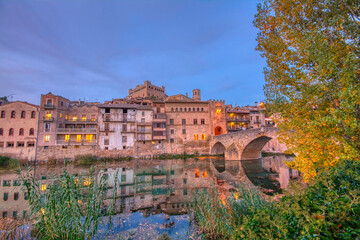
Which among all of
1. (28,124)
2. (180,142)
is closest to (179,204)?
(180,142)

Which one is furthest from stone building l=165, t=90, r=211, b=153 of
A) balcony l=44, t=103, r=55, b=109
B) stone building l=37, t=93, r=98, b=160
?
balcony l=44, t=103, r=55, b=109

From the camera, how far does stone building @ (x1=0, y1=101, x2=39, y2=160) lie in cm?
3306

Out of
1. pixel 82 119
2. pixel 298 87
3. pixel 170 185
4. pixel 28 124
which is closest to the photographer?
pixel 298 87

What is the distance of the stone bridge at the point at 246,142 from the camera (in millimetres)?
27094

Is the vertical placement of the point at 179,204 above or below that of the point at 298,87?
below

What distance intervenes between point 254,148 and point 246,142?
3334 mm

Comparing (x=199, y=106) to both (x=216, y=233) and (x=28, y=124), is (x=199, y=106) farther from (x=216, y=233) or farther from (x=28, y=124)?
(x=216, y=233)

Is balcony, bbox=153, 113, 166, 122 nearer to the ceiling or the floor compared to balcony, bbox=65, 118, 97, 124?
nearer to the ceiling

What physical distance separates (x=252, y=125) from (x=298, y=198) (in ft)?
171

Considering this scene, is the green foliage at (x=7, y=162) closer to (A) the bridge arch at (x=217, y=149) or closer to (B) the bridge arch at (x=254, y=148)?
(A) the bridge arch at (x=217, y=149)

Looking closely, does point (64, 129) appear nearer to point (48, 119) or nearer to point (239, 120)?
point (48, 119)

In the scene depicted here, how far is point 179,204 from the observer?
1177cm

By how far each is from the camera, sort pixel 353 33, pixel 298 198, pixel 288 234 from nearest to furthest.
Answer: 1. pixel 288 234
2. pixel 298 198
3. pixel 353 33

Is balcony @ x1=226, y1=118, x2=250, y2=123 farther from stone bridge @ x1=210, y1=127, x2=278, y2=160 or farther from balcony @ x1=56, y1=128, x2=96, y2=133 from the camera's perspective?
balcony @ x1=56, y1=128, x2=96, y2=133
